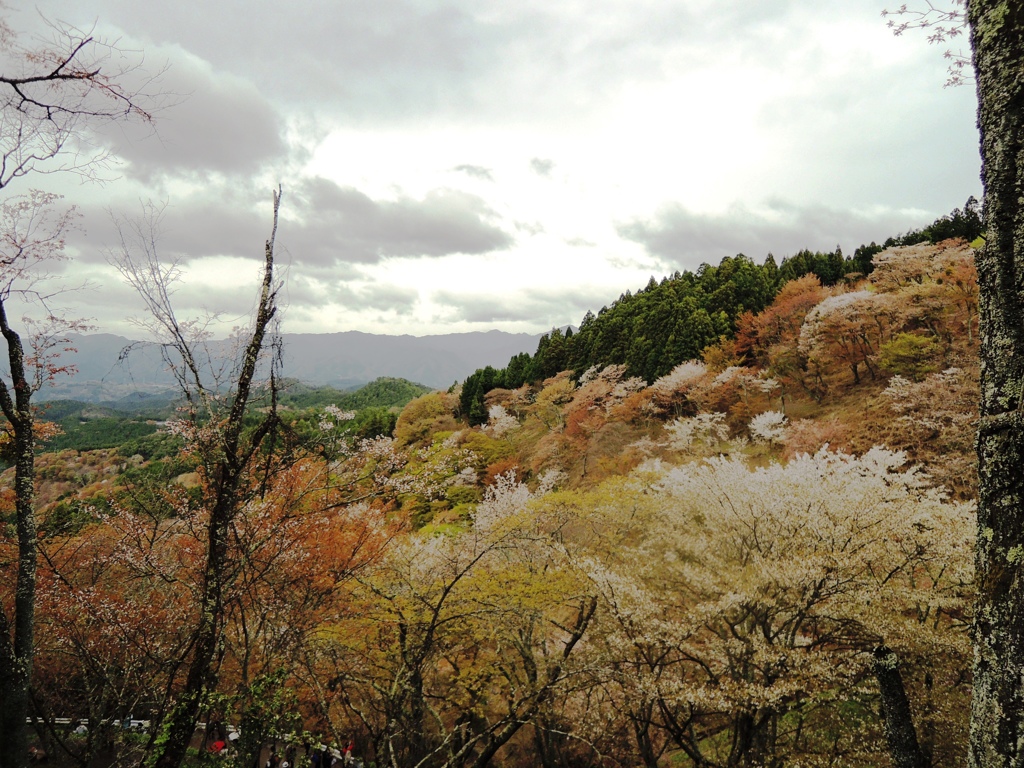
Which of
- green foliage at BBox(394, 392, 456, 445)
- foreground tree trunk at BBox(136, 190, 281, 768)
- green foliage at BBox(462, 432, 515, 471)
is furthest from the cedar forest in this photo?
green foliage at BBox(394, 392, 456, 445)

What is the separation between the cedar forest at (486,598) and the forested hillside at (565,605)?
3.7 inches

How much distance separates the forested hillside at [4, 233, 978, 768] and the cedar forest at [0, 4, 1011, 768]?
0.09 m

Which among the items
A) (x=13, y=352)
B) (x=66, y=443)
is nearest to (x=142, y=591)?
(x=13, y=352)

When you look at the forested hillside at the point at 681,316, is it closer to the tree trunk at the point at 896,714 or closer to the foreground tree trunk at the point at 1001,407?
the tree trunk at the point at 896,714

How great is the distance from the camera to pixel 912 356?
2428 cm

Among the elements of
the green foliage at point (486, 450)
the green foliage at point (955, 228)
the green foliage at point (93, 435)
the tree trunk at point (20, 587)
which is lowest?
the green foliage at point (93, 435)

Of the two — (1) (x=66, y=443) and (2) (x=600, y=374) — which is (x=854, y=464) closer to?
(2) (x=600, y=374)

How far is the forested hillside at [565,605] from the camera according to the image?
646cm

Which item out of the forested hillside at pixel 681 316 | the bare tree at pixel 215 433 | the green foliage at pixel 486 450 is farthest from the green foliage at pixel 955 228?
the bare tree at pixel 215 433

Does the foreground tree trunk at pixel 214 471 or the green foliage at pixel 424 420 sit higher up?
the foreground tree trunk at pixel 214 471

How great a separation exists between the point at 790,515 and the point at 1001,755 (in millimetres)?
9331

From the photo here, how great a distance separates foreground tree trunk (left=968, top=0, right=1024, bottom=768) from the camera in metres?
2.08

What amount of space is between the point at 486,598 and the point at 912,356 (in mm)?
27656

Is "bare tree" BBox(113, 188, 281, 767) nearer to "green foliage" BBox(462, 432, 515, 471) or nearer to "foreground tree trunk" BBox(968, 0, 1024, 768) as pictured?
"foreground tree trunk" BBox(968, 0, 1024, 768)
